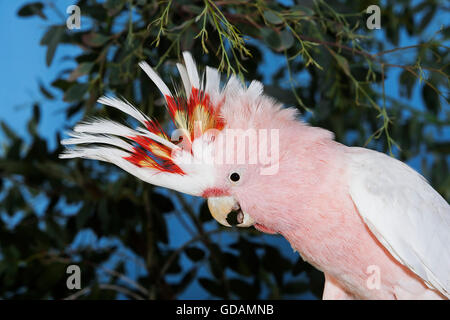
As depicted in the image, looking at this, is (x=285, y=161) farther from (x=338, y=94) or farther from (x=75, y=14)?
(x=75, y=14)

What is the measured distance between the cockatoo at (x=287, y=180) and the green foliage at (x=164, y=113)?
10 cm

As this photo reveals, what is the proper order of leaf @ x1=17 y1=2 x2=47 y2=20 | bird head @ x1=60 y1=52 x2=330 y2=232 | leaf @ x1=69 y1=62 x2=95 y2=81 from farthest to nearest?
1. leaf @ x1=17 y1=2 x2=47 y2=20
2. leaf @ x1=69 y1=62 x2=95 y2=81
3. bird head @ x1=60 y1=52 x2=330 y2=232

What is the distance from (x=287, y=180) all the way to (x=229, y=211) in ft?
0.35

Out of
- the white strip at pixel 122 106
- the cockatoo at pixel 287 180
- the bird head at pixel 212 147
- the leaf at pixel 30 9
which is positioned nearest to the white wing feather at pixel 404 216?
the cockatoo at pixel 287 180

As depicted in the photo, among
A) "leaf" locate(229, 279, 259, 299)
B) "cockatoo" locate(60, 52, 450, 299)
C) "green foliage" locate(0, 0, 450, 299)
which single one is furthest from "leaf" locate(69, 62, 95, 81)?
"leaf" locate(229, 279, 259, 299)

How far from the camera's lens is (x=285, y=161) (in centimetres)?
70

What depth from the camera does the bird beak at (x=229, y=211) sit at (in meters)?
0.72

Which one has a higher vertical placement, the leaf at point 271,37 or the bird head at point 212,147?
the leaf at point 271,37

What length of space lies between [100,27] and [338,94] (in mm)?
596

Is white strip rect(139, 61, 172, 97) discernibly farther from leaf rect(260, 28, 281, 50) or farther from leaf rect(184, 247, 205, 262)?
leaf rect(184, 247, 205, 262)

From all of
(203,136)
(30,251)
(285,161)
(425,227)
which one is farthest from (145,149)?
(30,251)

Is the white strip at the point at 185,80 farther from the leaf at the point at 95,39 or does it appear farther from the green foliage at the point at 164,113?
the leaf at the point at 95,39

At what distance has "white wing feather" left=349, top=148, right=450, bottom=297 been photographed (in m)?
0.70

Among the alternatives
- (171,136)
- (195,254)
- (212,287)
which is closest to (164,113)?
(171,136)
